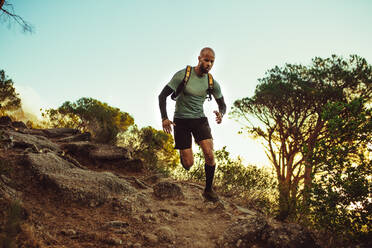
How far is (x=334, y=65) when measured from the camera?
12180mm

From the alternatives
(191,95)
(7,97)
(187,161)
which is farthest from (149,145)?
(7,97)

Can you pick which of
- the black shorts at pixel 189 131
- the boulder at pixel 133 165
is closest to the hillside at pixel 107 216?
the black shorts at pixel 189 131

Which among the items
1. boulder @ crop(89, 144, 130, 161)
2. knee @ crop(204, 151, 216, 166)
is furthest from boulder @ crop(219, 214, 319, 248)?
boulder @ crop(89, 144, 130, 161)

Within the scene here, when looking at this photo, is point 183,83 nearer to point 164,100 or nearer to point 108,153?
point 164,100

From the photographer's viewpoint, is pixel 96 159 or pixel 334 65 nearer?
pixel 96 159

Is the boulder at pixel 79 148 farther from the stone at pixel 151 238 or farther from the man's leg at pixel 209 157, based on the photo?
the stone at pixel 151 238

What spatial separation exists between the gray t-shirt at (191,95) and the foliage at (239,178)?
364 cm

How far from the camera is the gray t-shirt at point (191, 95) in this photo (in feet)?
13.9

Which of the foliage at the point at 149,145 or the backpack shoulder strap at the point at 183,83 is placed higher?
the foliage at the point at 149,145

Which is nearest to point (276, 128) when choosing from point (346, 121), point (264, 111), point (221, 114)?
point (264, 111)

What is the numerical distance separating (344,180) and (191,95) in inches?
104

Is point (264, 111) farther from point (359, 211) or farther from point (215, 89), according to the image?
point (359, 211)

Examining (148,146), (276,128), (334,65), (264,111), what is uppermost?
(334,65)

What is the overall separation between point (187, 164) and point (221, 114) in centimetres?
120
